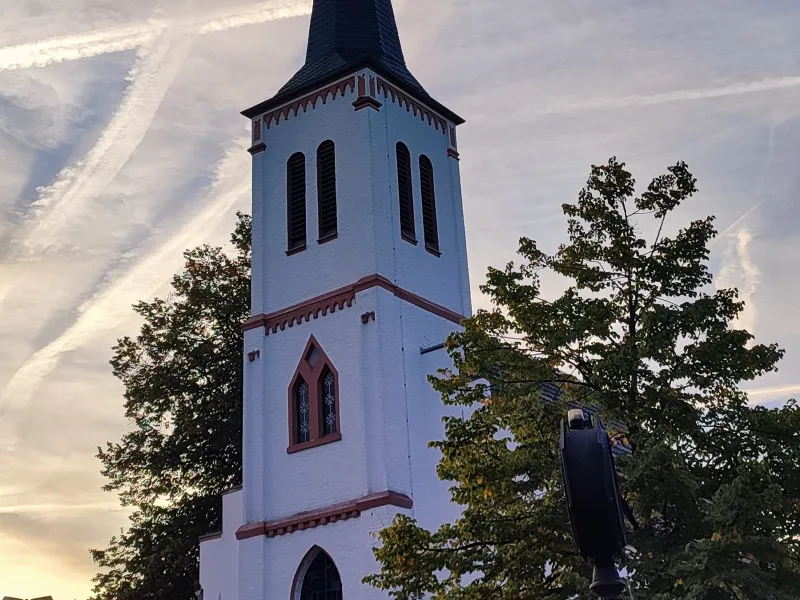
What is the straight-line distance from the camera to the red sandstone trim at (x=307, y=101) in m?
23.9

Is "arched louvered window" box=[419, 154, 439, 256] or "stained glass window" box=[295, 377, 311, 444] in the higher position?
"arched louvered window" box=[419, 154, 439, 256]

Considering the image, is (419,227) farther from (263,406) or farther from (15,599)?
(15,599)

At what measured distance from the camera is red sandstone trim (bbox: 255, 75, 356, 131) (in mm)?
23891

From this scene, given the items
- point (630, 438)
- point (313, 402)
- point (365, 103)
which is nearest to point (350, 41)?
point (365, 103)

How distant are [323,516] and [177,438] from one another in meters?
8.19

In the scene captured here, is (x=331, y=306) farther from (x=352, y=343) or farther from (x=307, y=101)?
(x=307, y=101)

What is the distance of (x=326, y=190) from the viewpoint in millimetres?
23422

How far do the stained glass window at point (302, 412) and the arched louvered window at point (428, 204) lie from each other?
4.42 m

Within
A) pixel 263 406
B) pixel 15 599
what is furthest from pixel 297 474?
pixel 15 599

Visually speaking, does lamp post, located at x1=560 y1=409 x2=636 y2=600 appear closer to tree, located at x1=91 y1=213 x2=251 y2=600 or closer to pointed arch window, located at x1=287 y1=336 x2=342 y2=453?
pointed arch window, located at x1=287 y1=336 x2=342 y2=453

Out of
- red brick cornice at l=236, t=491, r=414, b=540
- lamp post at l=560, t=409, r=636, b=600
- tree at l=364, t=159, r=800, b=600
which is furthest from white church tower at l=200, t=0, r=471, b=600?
lamp post at l=560, t=409, r=636, b=600

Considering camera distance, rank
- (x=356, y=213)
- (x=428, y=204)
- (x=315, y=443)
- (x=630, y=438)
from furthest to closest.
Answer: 1. (x=428, y=204)
2. (x=356, y=213)
3. (x=315, y=443)
4. (x=630, y=438)

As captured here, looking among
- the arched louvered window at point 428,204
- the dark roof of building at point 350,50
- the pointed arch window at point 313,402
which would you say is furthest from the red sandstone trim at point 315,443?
the dark roof of building at point 350,50

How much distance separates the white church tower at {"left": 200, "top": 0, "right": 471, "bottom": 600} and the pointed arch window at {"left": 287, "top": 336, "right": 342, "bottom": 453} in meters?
0.03
